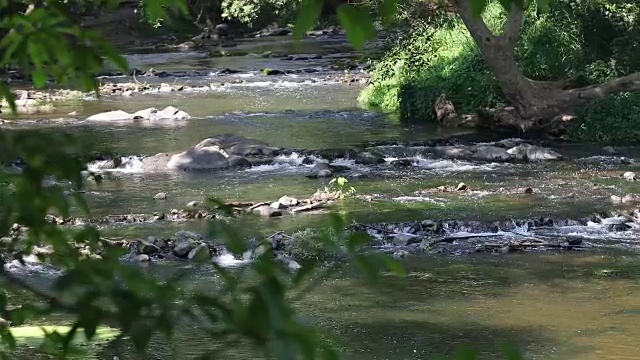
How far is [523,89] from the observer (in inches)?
682

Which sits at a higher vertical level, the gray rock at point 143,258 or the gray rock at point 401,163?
the gray rock at point 401,163

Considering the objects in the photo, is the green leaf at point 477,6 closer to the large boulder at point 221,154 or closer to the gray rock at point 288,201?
the gray rock at point 288,201

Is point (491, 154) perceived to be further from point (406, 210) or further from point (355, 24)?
point (355, 24)

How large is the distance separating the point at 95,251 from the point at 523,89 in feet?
52.4

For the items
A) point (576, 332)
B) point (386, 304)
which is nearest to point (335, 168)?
point (386, 304)

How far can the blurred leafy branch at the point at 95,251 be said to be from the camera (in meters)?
1.44

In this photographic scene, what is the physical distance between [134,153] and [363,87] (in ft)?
30.1

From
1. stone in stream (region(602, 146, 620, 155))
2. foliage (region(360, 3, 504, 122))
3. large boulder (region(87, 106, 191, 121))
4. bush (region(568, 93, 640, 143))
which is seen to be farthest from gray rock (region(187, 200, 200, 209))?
large boulder (region(87, 106, 191, 121))

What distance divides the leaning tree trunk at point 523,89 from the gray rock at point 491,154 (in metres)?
2.12

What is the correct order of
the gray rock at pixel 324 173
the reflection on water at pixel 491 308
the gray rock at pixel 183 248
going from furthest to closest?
the gray rock at pixel 324 173 < the gray rock at pixel 183 248 < the reflection on water at pixel 491 308

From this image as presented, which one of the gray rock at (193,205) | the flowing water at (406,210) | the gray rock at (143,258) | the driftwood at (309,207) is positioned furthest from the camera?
the gray rock at (193,205)

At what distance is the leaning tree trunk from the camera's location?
17000mm

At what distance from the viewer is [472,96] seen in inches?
764

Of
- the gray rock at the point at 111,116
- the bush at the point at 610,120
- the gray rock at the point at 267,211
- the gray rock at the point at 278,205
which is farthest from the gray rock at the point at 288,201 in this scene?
the gray rock at the point at 111,116
